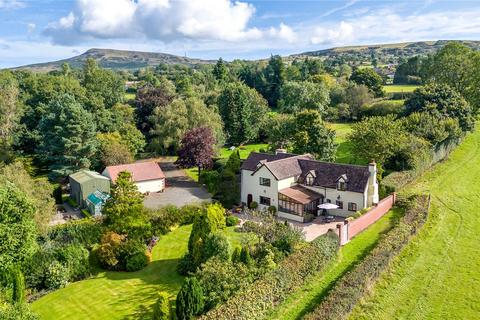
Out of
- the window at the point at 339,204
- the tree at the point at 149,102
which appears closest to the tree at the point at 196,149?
the window at the point at 339,204

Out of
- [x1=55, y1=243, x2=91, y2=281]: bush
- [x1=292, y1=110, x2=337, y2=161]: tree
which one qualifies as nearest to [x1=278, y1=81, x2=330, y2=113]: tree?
[x1=292, y1=110, x2=337, y2=161]: tree

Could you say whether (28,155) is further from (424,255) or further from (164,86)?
(424,255)

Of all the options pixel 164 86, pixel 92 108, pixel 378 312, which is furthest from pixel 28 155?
pixel 378 312

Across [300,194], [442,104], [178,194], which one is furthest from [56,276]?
[442,104]

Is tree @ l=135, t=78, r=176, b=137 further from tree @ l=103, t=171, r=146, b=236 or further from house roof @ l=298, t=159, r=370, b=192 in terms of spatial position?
tree @ l=103, t=171, r=146, b=236

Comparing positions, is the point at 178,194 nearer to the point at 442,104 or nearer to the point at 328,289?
the point at 328,289

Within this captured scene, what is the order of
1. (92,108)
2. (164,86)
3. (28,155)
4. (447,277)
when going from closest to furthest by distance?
1. (447,277)
2. (28,155)
3. (92,108)
4. (164,86)
